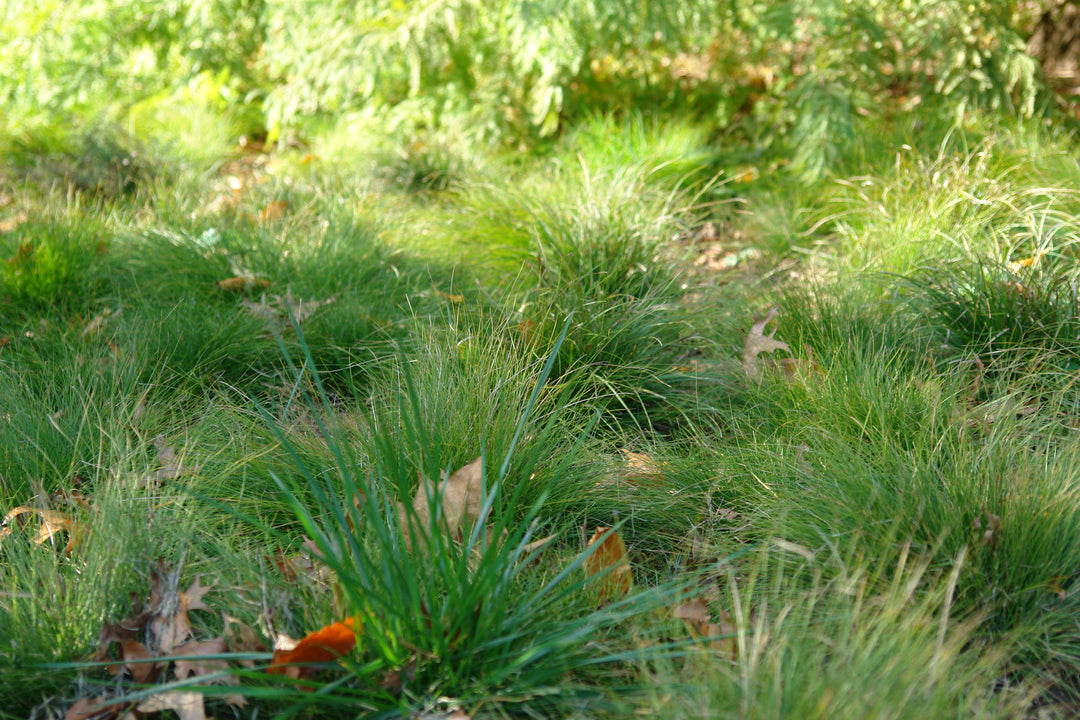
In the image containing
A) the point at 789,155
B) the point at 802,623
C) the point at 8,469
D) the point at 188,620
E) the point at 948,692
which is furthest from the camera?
the point at 789,155

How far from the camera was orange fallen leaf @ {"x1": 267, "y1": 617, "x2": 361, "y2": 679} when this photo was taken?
1.57 meters

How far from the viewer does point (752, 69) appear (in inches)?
255

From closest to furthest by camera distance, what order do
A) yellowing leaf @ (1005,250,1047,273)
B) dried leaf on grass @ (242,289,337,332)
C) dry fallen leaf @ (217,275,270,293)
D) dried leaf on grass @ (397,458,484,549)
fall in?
dried leaf on grass @ (397,458,484,549) → yellowing leaf @ (1005,250,1047,273) → dried leaf on grass @ (242,289,337,332) → dry fallen leaf @ (217,275,270,293)

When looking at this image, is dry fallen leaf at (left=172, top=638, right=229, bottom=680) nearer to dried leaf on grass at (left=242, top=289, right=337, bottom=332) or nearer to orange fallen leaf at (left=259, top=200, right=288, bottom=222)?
dried leaf on grass at (left=242, top=289, right=337, bottom=332)

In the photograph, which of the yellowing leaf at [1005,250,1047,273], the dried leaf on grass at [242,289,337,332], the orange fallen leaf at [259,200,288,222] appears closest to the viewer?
the yellowing leaf at [1005,250,1047,273]

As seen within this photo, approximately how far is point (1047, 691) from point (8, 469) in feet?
8.37

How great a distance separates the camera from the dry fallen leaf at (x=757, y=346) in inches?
113

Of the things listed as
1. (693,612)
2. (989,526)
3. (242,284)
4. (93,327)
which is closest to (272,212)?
(242,284)

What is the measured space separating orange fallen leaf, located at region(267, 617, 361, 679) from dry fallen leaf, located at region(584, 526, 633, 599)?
55 centimetres

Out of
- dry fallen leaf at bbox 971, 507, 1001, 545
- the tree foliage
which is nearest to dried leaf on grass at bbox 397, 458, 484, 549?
dry fallen leaf at bbox 971, 507, 1001, 545

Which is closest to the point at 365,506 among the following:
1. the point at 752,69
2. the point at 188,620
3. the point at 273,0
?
the point at 188,620

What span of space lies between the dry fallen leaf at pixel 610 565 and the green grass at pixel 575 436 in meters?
0.09

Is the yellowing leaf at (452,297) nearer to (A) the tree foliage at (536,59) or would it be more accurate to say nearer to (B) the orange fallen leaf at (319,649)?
(B) the orange fallen leaf at (319,649)

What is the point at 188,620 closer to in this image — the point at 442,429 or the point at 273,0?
the point at 442,429
